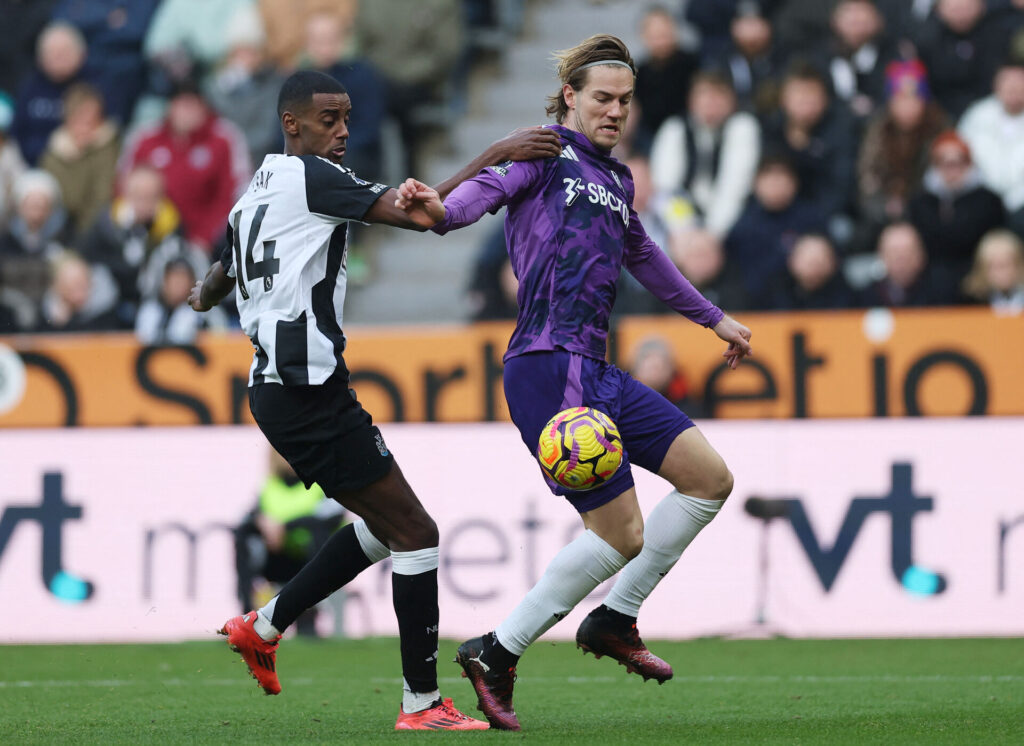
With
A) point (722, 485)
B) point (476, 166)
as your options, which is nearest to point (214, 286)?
point (476, 166)

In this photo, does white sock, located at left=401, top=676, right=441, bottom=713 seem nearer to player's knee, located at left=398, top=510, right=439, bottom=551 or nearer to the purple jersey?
player's knee, located at left=398, top=510, right=439, bottom=551

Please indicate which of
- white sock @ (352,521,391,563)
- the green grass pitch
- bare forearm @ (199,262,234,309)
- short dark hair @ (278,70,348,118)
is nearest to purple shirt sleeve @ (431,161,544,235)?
short dark hair @ (278,70,348,118)

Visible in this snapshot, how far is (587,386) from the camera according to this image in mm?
5512

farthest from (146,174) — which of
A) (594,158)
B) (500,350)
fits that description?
(594,158)

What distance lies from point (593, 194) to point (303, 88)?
41.0 inches

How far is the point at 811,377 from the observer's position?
9.74 meters

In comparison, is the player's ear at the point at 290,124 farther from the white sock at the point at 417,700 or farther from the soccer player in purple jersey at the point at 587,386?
the white sock at the point at 417,700

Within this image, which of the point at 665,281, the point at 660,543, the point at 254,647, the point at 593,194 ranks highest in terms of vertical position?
the point at 593,194

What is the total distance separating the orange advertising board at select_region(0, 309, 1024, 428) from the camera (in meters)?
9.59

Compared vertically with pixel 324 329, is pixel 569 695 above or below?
below

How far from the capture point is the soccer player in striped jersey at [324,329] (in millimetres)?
5324

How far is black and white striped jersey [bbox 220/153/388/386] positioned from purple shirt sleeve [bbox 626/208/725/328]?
3.87 feet

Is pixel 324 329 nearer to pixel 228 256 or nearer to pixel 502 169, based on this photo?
pixel 228 256

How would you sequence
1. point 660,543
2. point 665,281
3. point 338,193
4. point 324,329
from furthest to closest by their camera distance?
point 665,281
point 660,543
point 324,329
point 338,193
